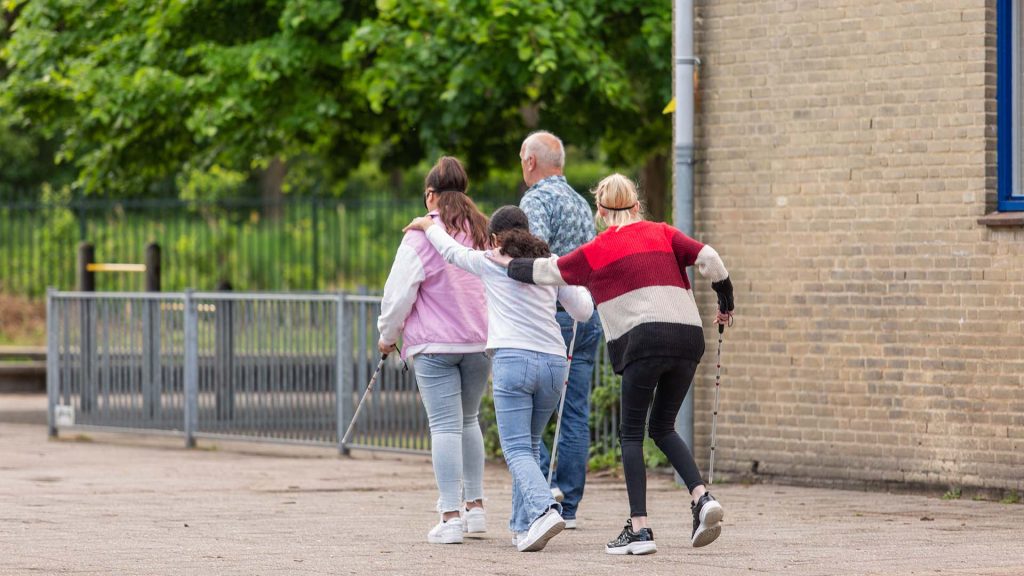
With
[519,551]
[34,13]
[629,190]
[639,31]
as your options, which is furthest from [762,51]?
[34,13]

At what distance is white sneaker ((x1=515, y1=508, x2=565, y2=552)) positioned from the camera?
7.35m

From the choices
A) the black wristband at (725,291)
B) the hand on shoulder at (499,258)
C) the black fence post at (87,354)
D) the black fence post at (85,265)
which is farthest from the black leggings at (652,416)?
the black fence post at (85,265)

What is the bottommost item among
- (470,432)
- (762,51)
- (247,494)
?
A: (247,494)

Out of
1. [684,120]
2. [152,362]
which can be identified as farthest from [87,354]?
[684,120]

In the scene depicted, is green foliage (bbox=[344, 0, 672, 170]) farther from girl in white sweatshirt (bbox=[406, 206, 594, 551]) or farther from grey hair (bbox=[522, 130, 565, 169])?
girl in white sweatshirt (bbox=[406, 206, 594, 551])

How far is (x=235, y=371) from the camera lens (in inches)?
524

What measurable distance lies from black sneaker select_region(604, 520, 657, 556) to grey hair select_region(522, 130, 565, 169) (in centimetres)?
181

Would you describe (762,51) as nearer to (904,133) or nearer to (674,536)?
A: (904,133)

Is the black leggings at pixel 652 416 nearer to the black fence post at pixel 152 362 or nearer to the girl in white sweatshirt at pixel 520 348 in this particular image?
the girl in white sweatshirt at pixel 520 348

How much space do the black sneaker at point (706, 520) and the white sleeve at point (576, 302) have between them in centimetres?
96

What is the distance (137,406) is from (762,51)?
6.09m

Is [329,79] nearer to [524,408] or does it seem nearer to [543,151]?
[543,151]

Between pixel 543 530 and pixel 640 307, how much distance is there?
1028 millimetres

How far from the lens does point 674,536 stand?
8.20m
